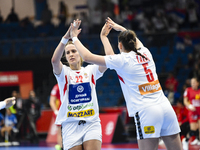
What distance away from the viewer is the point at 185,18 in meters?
18.2

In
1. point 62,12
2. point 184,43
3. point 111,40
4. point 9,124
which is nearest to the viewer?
point 9,124

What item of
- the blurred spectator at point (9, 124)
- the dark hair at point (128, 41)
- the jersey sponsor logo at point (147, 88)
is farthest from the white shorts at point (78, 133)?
the blurred spectator at point (9, 124)

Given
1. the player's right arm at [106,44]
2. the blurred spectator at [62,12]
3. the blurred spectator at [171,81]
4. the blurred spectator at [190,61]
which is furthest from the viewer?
the blurred spectator at [62,12]

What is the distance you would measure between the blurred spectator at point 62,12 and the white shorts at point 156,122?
1617 centimetres

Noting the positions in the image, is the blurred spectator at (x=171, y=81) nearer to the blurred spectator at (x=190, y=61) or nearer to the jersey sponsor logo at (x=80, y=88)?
the blurred spectator at (x=190, y=61)

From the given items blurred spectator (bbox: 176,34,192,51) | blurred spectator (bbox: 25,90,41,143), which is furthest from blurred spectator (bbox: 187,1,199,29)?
blurred spectator (bbox: 25,90,41,143)

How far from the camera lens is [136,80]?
367 centimetres

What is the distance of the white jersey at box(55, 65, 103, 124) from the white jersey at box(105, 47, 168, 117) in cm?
77

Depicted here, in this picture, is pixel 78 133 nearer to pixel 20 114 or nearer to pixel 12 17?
pixel 20 114

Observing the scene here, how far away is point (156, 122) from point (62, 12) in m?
17.2

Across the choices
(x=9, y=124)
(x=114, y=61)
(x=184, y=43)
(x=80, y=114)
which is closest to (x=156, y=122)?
(x=114, y=61)

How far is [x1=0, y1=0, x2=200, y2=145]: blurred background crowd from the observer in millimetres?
15312

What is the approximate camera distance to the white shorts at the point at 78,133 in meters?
4.24

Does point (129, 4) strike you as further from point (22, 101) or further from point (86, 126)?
point (86, 126)
